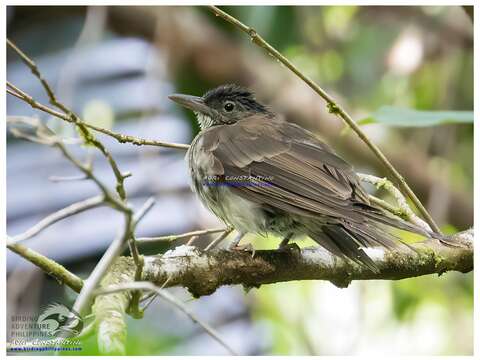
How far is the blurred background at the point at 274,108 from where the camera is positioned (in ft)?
16.8

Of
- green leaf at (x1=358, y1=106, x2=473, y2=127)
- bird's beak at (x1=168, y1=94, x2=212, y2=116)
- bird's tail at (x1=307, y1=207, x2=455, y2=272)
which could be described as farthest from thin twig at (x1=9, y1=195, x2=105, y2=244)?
bird's beak at (x1=168, y1=94, x2=212, y2=116)

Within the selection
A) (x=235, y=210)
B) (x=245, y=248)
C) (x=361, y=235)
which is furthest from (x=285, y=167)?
(x=361, y=235)

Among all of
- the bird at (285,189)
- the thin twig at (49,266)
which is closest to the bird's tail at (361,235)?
the bird at (285,189)

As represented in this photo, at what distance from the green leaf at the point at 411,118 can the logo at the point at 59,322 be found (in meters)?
1.53

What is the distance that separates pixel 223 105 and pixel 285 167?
40.6 inches

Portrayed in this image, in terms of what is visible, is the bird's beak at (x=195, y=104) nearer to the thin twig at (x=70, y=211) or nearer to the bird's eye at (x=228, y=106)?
the bird's eye at (x=228, y=106)

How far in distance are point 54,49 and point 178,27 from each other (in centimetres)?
109

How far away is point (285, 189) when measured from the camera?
329 cm

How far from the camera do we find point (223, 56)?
6.39 m

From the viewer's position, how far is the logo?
2.30 m

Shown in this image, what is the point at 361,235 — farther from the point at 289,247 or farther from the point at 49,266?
the point at 49,266

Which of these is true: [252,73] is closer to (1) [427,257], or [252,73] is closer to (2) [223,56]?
(2) [223,56]
